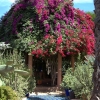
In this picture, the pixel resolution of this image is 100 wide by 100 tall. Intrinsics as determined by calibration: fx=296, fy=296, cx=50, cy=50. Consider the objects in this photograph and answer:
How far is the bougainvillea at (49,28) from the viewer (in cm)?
1589

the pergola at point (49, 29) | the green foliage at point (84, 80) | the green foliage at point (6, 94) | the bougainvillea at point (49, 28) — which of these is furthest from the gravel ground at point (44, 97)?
the green foliage at point (6, 94)

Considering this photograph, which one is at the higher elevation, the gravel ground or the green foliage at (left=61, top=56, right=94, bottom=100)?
the green foliage at (left=61, top=56, right=94, bottom=100)

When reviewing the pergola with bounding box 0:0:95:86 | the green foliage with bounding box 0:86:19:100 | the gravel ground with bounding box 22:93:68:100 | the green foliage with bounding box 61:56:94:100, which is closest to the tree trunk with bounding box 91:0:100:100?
the green foliage with bounding box 0:86:19:100

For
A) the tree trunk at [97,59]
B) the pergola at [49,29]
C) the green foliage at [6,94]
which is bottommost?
the green foliage at [6,94]

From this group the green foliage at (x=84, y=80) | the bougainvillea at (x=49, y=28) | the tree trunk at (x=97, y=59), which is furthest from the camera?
the bougainvillea at (x=49, y=28)

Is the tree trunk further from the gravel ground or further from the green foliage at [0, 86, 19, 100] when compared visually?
the gravel ground

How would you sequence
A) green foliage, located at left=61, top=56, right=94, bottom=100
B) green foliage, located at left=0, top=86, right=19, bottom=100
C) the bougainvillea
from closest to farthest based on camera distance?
green foliage, located at left=0, top=86, right=19, bottom=100
green foliage, located at left=61, top=56, right=94, bottom=100
the bougainvillea

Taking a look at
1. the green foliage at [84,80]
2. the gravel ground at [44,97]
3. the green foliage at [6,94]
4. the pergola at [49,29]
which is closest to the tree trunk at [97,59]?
the green foliage at [6,94]

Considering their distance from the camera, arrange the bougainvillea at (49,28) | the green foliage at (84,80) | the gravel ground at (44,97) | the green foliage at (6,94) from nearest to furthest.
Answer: the green foliage at (6,94), the green foliage at (84,80), the gravel ground at (44,97), the bougainvillea at (49,28)

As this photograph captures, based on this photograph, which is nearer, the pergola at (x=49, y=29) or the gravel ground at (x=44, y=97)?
the gravel ground at (x=44, y=97)

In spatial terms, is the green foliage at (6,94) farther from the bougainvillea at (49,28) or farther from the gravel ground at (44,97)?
the bougainvillea at (49,28)

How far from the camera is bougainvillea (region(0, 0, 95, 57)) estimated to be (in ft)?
52.1

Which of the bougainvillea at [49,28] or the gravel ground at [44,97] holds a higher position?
the bougainvillea at [49,28]

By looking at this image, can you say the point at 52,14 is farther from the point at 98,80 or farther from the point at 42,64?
the point at 98,80
